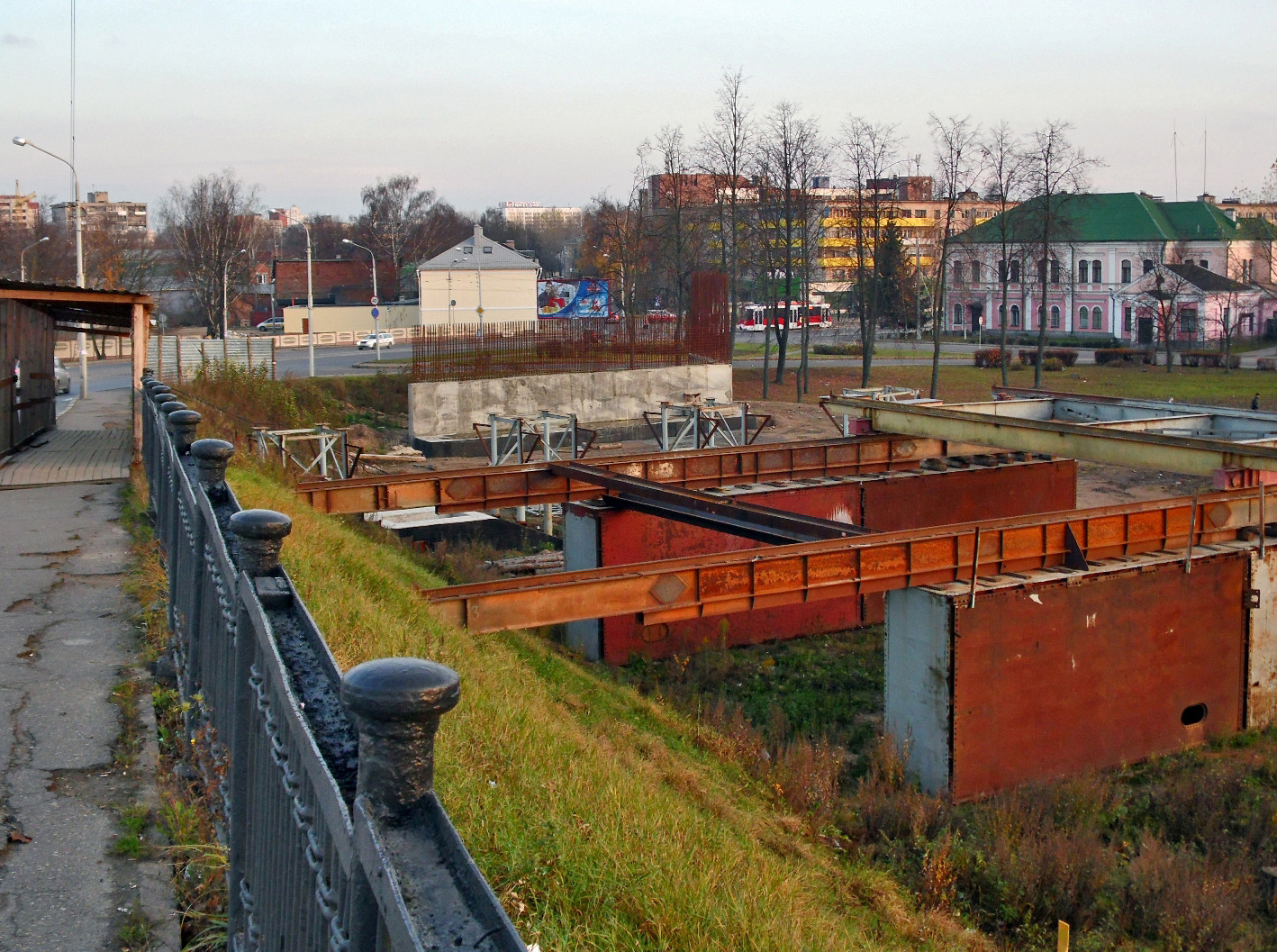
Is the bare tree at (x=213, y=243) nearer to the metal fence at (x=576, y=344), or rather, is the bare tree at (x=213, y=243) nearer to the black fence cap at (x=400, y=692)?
the metal fence at (x=576, y=344)

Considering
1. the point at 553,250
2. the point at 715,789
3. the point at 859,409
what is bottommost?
the point at 715,789

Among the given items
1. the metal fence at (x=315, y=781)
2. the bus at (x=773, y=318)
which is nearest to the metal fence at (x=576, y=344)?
the metal fence at (x=315, y=781)

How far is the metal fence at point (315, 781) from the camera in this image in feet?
5.20

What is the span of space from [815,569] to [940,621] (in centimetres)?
135

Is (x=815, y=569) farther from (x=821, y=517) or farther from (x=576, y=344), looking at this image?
(x=576, y=344)

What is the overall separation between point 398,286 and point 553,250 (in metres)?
65.7

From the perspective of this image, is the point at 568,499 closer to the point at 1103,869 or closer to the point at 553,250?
the point at 1103,869

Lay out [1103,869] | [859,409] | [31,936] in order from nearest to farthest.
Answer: [31,936]
[1103,869]
[859,409]

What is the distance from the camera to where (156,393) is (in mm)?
10664

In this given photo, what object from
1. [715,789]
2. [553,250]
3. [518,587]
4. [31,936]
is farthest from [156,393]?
[553,250]

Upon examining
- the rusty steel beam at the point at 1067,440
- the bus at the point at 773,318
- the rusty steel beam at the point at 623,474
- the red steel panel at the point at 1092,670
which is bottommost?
the red steel panel at the point at 1092,670

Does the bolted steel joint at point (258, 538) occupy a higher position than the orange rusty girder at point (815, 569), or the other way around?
the bolted steel joint at point (258, 538)

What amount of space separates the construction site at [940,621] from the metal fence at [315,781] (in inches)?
107

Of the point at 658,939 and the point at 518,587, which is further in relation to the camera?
the point at 518,587
